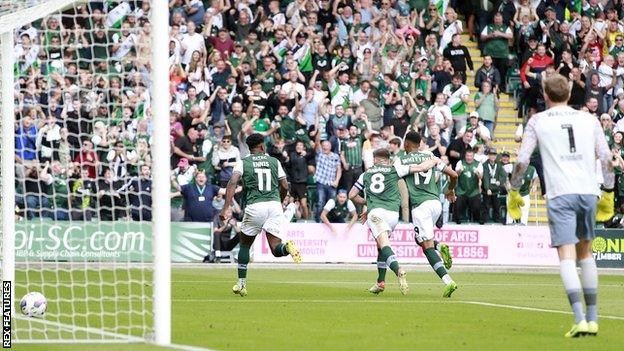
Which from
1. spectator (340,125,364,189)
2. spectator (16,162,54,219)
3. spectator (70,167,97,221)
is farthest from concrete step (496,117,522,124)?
spectator (16,162,54,219)

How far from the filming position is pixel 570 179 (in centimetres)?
1297

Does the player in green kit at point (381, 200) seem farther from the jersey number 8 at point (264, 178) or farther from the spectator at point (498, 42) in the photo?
the spectator at point (498, 42)

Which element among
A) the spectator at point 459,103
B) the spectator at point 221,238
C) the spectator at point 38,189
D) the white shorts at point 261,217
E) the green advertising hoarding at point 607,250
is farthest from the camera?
the spectator at point 459,103

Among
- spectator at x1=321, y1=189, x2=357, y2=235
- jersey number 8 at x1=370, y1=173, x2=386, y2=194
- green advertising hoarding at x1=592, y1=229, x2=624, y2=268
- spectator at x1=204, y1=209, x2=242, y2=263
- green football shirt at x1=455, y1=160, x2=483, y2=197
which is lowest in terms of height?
green advertising hoarding at x1=592, y1=229, x2=624, y2=268

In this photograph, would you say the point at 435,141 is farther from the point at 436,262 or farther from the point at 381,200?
the point at 436,262

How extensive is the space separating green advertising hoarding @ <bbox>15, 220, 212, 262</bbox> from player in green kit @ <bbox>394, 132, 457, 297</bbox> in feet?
13.8

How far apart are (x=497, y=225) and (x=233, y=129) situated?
6606 millimetres

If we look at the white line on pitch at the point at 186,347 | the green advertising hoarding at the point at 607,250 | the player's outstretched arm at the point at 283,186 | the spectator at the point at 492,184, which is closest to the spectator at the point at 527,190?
the spectator at the point at 492,184

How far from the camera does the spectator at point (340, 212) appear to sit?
3192cm

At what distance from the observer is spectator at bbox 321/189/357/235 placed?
31.9 metres

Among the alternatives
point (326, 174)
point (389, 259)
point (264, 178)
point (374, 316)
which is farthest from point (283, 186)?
point (326, 174)

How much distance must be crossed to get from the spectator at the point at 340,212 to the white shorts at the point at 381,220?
10553 millimetres

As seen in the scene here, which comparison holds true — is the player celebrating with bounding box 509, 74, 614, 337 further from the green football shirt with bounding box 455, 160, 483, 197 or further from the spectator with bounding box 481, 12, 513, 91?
the spectator with bounding box 481, 12, 513, 91

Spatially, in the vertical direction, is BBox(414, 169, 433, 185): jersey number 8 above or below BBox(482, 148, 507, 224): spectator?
above
